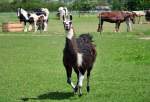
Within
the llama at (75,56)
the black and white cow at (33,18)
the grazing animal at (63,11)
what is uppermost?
the llama at (75,56)

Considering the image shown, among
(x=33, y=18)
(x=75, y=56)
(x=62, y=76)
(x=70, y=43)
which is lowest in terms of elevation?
(x=33, y=18)

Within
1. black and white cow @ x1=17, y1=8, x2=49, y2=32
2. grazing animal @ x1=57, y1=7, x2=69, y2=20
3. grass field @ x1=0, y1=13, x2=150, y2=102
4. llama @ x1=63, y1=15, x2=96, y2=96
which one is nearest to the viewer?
llama @ x1=63, y1=15, x2=96, y2=96

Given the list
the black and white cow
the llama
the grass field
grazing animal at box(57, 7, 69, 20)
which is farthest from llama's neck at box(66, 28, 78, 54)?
the black and white cow

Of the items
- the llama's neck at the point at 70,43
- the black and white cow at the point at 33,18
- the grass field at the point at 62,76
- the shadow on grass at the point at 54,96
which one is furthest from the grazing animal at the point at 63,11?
the llama's neck at the point at 70,43

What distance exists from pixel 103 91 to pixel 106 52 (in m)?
11.2

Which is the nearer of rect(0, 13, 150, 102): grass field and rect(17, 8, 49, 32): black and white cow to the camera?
rect(0, 13, 150, 102): grass field

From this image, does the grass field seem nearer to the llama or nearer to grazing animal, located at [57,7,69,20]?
the llama

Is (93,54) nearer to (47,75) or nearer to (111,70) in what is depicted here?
(47,75)

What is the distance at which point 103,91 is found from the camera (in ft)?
43.0

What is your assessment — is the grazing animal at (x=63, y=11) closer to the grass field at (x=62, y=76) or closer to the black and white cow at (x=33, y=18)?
the grass field at (x=62, y=76)

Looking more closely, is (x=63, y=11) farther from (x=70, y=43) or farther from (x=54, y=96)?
(x=70, y=43)

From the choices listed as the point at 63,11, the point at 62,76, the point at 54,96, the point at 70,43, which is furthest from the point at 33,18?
the point at 70,43

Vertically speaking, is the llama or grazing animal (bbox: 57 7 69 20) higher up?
the llama

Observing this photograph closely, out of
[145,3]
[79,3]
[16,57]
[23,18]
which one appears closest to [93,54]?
[16,57]
